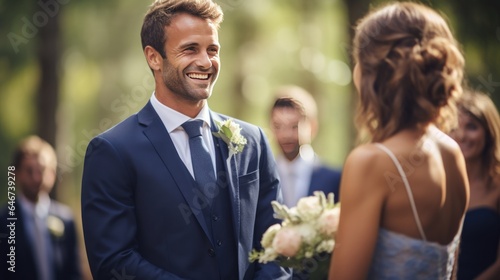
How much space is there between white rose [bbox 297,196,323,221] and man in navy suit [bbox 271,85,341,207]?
2824 mm

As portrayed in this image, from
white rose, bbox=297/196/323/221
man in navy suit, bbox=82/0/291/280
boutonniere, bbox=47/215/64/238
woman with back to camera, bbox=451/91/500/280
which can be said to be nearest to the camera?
white rose, bbox=297/196/323/221

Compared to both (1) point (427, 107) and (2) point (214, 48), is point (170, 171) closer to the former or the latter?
(2) point (214, 48)

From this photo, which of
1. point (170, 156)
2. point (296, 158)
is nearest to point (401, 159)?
point (170, 156)

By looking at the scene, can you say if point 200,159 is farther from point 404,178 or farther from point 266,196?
point 404,178

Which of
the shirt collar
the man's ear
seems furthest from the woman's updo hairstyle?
the man's ear

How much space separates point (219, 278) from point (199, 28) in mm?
1429

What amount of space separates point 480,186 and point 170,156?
2.92m

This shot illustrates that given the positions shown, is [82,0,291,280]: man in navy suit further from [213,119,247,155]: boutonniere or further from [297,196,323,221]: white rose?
[297,196,323,221]: white rose

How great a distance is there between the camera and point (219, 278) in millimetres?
3879

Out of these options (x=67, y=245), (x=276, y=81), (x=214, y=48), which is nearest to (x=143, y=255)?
(x=214, y=48)

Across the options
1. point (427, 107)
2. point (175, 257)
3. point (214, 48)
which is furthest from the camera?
point (214, 48)

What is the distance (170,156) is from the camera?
390cm

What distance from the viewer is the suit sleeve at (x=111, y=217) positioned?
12.1ft

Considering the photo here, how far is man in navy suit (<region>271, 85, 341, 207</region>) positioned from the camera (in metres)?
6.63
